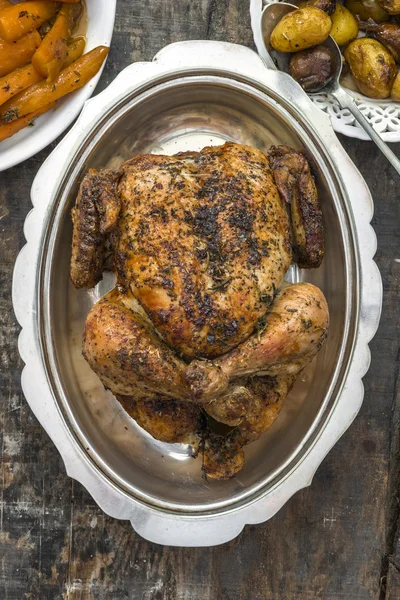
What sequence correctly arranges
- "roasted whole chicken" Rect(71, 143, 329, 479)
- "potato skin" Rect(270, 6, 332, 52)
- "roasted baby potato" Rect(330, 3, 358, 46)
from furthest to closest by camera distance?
"roasted baby potato" Rect(330, 3, 358, 46)
"potato skin" Rect(270, 6, 332, 52)
"roasted whole chicken" Rect(71, 143, 329, 479)

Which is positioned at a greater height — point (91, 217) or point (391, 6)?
point (391, 6)

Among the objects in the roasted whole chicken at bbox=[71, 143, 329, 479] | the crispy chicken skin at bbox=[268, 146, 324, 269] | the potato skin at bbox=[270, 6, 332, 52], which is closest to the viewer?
the roasted whole chicken at bbox=[71, 143, 329, 479]

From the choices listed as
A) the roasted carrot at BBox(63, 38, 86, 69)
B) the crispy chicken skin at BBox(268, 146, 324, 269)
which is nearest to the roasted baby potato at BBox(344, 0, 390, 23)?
the crispy chicken skin at BBox(268, 146, 324, 269)

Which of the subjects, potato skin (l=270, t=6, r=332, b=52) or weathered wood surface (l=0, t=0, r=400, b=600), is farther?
weathered wood surface (l=0, t=0, r=400, b=600)

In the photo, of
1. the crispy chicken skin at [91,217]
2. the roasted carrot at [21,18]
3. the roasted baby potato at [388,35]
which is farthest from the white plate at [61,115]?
the roasted baby potato at [388,35]

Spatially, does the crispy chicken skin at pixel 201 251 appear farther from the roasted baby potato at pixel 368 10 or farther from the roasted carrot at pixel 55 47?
the roasted baby potato at pixel 368 10

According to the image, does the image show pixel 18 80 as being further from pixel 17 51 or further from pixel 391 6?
pixel 391 6

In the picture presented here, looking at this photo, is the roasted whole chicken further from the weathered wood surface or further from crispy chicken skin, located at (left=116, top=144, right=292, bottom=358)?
the weathered wood surface

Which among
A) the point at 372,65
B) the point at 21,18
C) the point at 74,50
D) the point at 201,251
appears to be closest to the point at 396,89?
the point at 372,65
